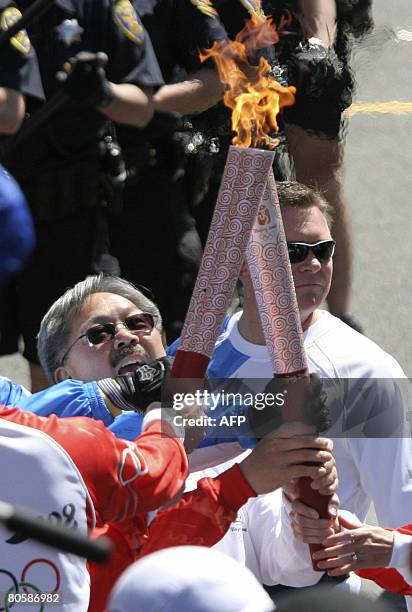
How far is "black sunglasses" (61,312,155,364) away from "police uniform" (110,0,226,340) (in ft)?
3.52

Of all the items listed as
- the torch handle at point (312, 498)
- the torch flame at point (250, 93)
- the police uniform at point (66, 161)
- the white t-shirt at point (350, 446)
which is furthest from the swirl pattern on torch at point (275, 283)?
the police uniform at point (66, 161)

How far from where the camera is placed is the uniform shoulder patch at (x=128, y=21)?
12.8 feet

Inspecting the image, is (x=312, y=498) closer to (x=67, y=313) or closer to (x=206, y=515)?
(x=206, y=515)

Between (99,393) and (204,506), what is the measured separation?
12.5 inches

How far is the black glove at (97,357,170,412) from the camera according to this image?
2711mm

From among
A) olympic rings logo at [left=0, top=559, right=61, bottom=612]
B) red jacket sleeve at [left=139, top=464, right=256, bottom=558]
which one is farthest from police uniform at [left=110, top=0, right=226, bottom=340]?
olympic rings logo at [left=0, top=559, right=61, bottom=612]


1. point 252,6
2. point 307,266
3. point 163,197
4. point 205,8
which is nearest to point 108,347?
point 307,266

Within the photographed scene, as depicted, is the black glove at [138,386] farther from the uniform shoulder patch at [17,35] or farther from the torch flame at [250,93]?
the uniform shoulder patch at [17,35]

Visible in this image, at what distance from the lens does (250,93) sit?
2.74 m

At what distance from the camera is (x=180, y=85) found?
13.3 feet

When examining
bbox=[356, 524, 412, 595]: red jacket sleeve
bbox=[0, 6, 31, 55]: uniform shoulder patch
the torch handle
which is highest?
bbox=[0, 6, 31, 55]: uniform shoulder patch

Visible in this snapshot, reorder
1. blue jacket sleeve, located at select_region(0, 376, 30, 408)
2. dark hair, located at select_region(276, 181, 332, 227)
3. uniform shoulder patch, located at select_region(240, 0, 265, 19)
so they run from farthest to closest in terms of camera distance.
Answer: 1. uniform shoulder patch, located at select_region(240, 0, 265, 19)
2. dark hair, located at select_region(276, 181, 332, 227)
3. blue jacket sleeve, located at select_region(0, 376, 30, 408)

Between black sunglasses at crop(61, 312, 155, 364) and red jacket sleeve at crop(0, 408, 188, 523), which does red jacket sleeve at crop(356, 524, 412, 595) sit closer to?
red jacket sleeve at crop(0, 408, 188, 523)

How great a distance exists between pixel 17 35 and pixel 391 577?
176cm
